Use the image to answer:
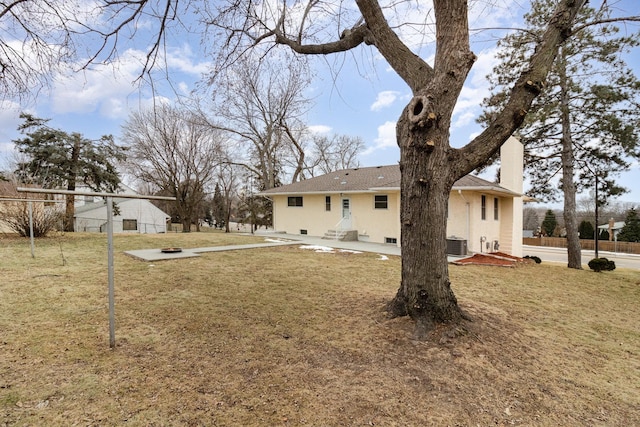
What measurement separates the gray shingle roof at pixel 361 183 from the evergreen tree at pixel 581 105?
2617 millimetres

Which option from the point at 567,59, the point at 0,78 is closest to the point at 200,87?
the point at 0,78

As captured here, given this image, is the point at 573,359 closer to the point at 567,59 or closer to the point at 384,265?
the point at 384,265

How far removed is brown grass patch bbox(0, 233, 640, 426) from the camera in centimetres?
229

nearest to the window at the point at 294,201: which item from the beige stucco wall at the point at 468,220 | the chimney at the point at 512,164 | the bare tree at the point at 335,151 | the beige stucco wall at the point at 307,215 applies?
the beige stucco wall at the point at 307,215

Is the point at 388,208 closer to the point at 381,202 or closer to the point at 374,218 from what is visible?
the point at 381,202

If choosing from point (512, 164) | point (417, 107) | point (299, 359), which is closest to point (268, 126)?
point (512, 164)

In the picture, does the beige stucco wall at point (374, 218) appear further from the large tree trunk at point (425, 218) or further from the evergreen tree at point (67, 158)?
the evergreen tree at point (67, 158)

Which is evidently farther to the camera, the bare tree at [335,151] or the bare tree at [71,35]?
the bare tree at [335,151]

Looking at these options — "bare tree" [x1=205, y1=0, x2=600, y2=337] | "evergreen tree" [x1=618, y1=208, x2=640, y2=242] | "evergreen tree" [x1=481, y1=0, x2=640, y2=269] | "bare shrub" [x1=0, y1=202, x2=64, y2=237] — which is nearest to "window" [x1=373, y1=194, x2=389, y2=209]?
"evergreen tree" [x1=481, y1=0, x2=640, y2=269]

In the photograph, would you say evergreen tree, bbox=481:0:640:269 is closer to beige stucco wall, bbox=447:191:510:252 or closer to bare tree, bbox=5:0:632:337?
beige stucco wall, bbox=447:191:510:252

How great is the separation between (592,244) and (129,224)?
42.6 m

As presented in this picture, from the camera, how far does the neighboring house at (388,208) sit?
39.9 feet

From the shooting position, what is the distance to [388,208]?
561 inches

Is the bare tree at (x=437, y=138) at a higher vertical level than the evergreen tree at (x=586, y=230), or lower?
higher
